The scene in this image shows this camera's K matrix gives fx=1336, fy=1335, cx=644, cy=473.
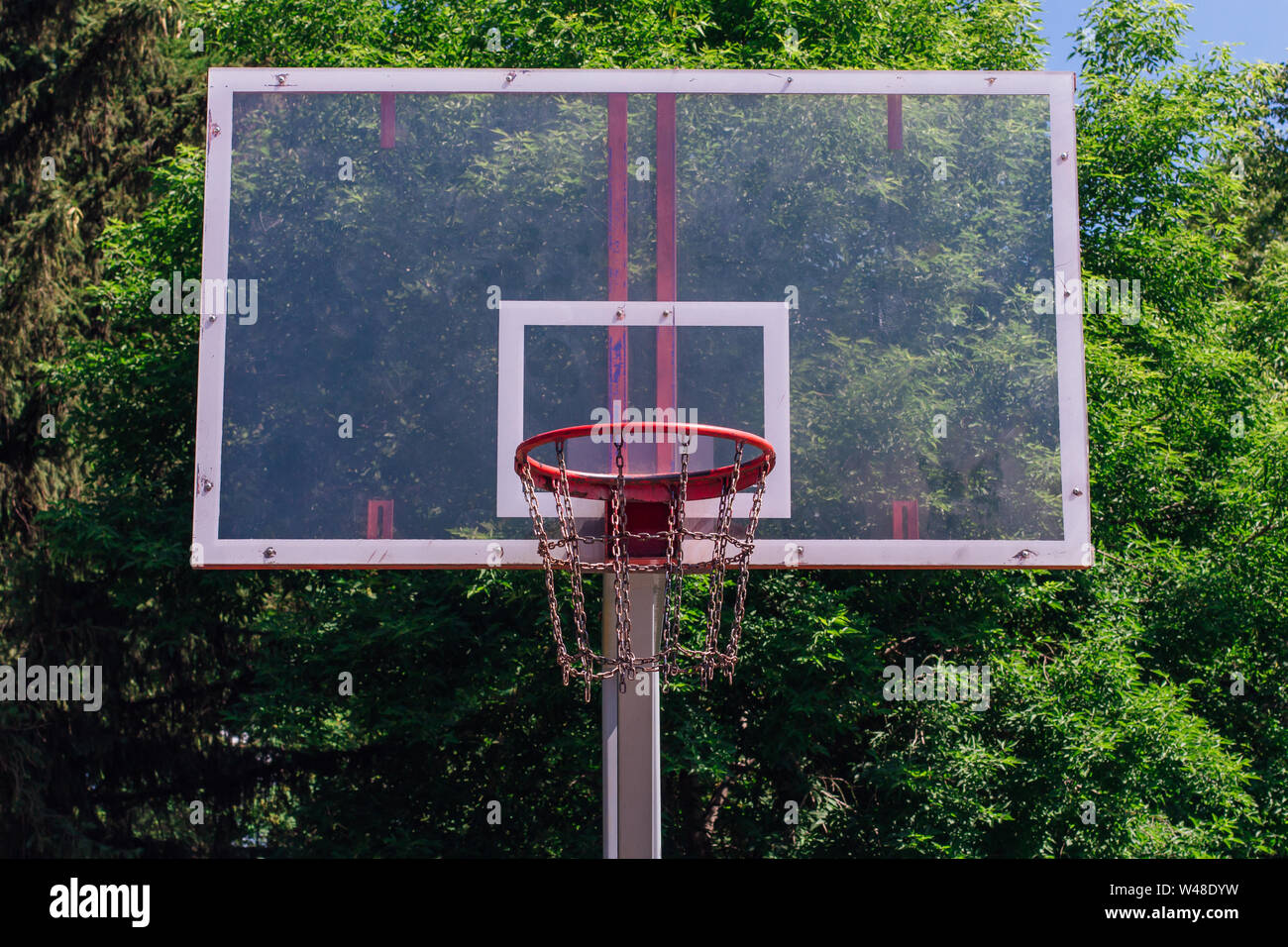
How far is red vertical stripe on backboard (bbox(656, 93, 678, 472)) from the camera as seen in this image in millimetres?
5988

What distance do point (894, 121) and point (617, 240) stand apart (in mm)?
1425

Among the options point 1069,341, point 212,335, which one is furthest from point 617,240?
point 1069,341

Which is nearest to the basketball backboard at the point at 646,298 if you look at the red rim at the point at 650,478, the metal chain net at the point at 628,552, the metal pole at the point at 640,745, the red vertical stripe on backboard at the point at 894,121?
the red vertical stripe on backboard at the point at 894,121

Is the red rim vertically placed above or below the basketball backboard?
below

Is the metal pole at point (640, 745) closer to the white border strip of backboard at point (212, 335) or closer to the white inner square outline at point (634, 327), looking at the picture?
the white inner square outline at point (634, 327)

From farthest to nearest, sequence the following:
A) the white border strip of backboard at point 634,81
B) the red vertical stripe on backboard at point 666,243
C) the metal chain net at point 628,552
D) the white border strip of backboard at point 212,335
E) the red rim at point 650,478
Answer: the white border strip of backboard at point 634,81 < the red vertical stripe on backboard at point 666,243 < the white border strip of backboard at point 212,335 < the red rim at point 650,478 < the metal chain net at point 628,552

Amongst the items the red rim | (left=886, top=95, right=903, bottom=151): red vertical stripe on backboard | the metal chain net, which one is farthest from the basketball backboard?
the red rim

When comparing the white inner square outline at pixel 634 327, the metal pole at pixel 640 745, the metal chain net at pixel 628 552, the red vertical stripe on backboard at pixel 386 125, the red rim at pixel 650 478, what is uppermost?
the red vertical stripe on backboard at pixel 386 125

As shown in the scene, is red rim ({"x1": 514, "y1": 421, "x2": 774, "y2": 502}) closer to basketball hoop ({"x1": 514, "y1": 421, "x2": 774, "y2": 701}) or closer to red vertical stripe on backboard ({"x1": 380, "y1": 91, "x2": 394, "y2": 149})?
basketball hoop ({"x1": 514, "y1": 421, "x2": 774, "y2": 701})

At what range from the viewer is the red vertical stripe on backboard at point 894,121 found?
6254 millimetres

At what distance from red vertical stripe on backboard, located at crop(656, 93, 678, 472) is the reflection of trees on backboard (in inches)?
2.5

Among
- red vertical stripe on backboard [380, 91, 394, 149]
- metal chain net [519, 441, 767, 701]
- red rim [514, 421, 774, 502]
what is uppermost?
red vertical stripe on backboard [380, 91, 394, 149]

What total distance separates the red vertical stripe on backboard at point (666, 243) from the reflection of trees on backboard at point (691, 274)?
0.06 metres

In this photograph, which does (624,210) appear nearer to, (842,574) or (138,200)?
(842,574)
